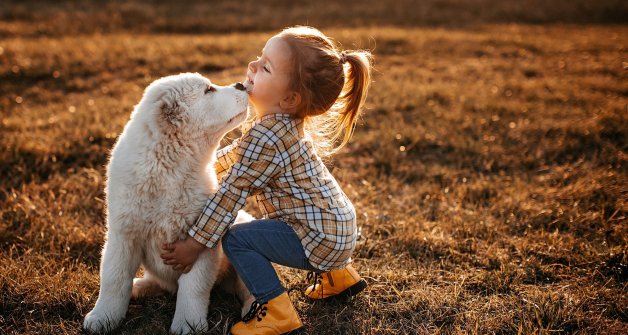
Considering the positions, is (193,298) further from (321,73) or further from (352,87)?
(352,87)

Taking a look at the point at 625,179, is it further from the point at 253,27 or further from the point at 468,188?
the point at 253,27

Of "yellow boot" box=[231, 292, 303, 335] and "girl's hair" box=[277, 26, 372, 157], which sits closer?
"yellow boot" box=[231, 292, 303, 335]

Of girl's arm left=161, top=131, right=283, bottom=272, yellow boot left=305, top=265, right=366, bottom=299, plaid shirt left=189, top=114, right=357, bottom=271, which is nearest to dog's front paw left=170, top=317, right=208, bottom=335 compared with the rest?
girl's arm left=161, top=131, right=283, bottom=272

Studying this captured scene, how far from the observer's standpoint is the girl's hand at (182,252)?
100.0 inches

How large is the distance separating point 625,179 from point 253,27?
31.2 feet

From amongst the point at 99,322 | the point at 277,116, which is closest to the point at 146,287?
the point at 99,322

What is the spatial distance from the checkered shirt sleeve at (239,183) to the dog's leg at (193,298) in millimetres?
141

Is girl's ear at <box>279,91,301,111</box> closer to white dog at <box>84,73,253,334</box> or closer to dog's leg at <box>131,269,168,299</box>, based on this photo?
white dog at <box>84,73,253,334</box>

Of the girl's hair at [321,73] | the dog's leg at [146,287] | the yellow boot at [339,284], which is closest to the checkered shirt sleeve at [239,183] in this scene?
the girl's hair at [321,73]

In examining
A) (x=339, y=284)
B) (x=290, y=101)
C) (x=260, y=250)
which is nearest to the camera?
(x=260, y=250)

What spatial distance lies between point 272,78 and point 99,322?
1560mm

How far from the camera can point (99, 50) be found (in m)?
8.88

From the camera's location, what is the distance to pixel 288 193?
271 centimetres

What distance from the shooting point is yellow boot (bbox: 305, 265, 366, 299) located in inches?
116
